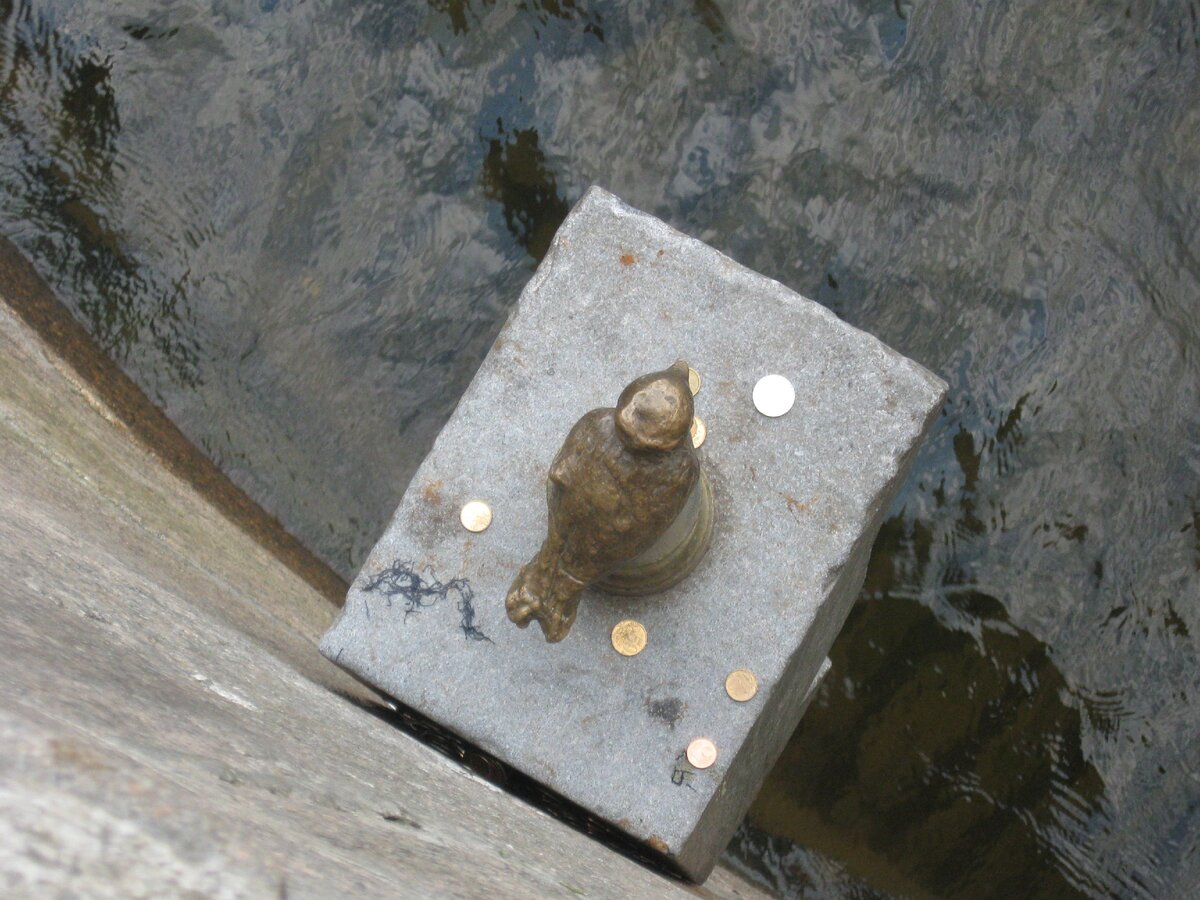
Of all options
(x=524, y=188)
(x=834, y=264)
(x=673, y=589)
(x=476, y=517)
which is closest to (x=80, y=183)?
(x=524, y=188)

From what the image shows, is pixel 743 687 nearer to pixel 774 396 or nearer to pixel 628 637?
pixel 628 637

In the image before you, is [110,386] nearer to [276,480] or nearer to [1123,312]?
[276,480]

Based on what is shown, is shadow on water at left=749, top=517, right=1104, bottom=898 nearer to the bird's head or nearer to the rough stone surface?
the rough stone surface

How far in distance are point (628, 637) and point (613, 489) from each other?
2.25ft

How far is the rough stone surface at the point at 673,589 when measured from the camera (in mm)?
2439

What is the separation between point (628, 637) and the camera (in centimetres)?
249

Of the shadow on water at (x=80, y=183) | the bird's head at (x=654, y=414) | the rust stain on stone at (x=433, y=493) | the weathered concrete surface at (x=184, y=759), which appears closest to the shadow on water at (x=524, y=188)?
the shadow on water at (x=80, y=183)

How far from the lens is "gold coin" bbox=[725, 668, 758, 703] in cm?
242

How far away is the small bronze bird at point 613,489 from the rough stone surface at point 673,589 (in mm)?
439

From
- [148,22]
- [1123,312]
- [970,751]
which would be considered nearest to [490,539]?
[970,751]

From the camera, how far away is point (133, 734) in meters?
1.10

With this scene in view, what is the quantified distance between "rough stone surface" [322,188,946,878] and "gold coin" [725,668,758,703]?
0.8 inches

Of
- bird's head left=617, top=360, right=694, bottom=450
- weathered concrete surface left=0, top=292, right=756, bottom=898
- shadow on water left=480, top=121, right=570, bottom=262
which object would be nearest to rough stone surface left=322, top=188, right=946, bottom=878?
weathered concrete surface left=0, top=292, right=756, bottom=898

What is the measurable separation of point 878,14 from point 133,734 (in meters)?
3.32
